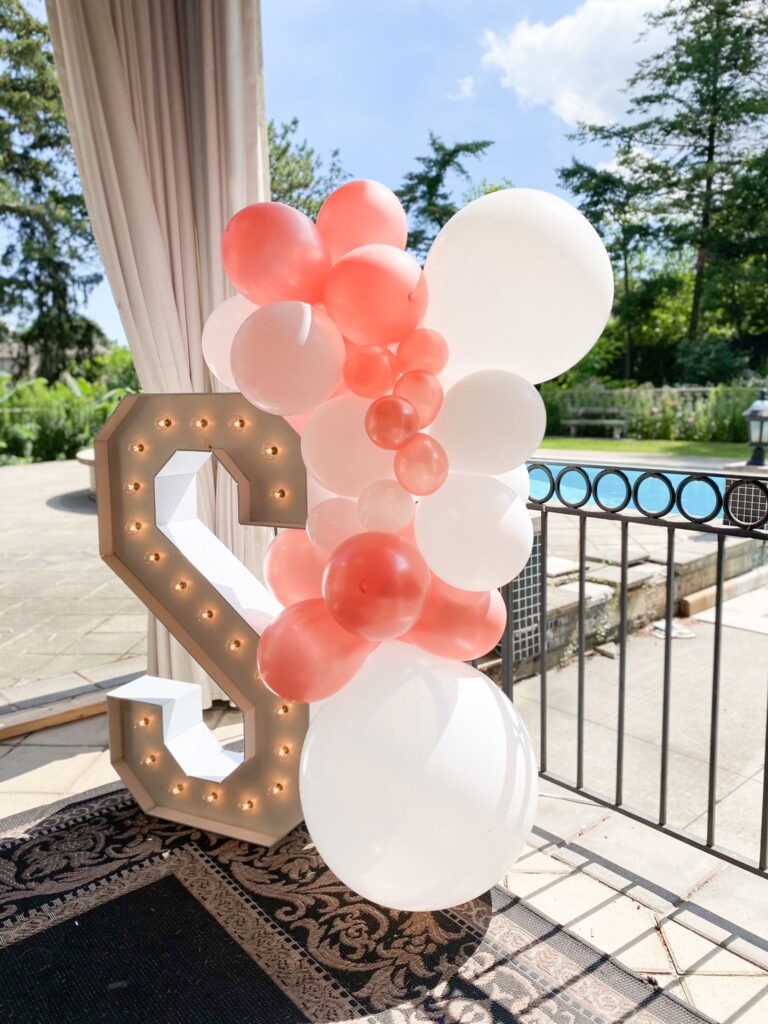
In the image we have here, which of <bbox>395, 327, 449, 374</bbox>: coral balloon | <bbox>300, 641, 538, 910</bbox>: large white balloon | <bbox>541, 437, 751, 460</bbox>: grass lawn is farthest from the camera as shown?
<bbox>541, 437, 751, 460</bbox>: grass lawn

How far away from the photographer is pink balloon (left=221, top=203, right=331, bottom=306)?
116 centimetres

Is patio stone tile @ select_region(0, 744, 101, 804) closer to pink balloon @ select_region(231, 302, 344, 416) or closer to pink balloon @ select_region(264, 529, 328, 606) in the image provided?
pink balloon @ select_region(264, 529, 328, 606)

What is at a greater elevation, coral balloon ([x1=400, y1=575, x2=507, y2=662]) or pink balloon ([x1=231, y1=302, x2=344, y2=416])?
pink balloon ([x1=231, y1=302, x2=344, y2=416])

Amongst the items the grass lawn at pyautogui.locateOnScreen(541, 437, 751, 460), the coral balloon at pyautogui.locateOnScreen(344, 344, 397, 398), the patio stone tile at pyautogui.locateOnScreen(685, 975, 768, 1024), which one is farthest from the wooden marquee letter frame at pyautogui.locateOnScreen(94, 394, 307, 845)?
the grass lawn at pyautogui.locateOnScreen(541, 437, 751, 460)

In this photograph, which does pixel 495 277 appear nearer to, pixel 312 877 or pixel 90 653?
pixel 312 877

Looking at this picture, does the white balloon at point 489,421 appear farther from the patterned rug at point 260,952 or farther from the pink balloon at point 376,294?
the patterned rug at point 260,952

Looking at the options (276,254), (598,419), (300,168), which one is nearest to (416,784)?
(276,254)

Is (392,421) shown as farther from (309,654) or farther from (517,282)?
(309,654)

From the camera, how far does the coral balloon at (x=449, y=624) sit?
4.07ft

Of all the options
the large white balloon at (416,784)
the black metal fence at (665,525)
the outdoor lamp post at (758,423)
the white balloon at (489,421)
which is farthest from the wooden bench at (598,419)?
the large white balloon at (416,784)

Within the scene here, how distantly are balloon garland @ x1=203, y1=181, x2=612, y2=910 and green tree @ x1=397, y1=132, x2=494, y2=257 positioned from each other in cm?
1713

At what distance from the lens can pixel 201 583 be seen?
5.52 ft

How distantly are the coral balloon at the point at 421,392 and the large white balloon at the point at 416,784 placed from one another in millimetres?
416

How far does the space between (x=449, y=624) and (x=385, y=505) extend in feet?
0.79
